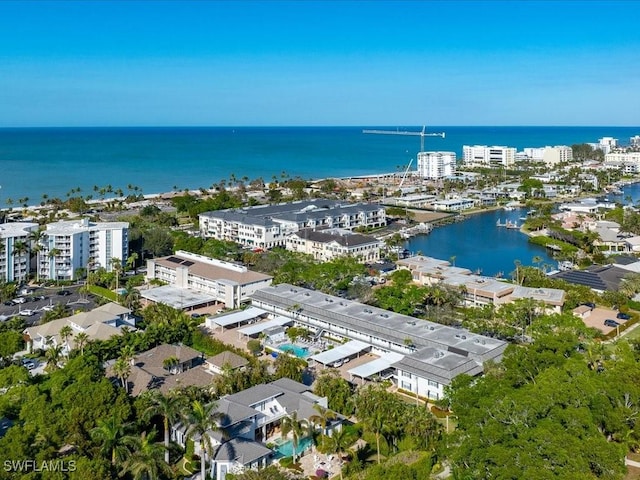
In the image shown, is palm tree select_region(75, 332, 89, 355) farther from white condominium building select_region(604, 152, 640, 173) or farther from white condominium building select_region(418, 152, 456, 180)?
white condominium building select_region(604, 152, 640, 173)

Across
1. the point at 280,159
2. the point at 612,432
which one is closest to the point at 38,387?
the point at 612,432

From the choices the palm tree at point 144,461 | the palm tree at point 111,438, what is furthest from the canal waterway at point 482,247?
the palm tree at point 111,438

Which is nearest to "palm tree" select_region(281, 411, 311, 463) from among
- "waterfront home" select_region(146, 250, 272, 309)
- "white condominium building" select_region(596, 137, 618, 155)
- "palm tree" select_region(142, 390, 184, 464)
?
"palm tree" select_region(142, 390, 184, 464)

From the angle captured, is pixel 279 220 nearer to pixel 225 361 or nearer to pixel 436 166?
pixel 225 361

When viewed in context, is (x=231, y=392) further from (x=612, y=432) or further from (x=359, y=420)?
(x=612, y=432)

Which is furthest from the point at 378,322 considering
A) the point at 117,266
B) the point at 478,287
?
the point at 117,266

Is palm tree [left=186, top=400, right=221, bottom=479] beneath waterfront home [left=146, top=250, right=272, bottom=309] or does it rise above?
beneath

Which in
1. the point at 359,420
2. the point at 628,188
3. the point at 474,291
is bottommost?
the point at 359,420
